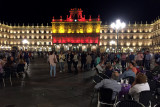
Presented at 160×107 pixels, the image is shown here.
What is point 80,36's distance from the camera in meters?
77.2

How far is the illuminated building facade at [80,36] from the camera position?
248ft

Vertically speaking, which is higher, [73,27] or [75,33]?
[73,27]

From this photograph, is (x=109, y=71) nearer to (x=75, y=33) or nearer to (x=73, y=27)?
(x=75, y=33)

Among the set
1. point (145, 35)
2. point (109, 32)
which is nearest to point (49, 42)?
point (109, 32)

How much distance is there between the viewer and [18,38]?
285 ft

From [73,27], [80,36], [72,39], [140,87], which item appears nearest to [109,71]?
[140,87]

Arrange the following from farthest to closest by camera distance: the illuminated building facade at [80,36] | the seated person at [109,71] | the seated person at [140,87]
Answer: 1. the illuminated building facade at [80,36]
2. the seated person at [109,71]
3. the seated person at [140,87]

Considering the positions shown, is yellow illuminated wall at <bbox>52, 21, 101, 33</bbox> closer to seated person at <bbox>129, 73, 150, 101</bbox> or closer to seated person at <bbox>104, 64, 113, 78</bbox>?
seated person at <bbox>104, 64, 113, 78</bbox>

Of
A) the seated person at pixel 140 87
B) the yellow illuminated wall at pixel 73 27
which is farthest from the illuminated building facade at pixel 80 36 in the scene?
the seated person at pixel 140 87

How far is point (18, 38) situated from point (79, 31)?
3256 centimetres

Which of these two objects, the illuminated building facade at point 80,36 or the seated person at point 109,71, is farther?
the illuminated building facade at point 80,36

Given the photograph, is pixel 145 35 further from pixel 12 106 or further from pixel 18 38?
pixel 12 106

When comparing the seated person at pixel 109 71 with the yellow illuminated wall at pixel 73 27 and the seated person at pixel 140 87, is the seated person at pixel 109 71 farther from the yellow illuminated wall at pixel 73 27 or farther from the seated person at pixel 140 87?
the yellow illuminated wall at pixel 73 27

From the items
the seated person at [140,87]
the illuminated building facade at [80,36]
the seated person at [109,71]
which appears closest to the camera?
the seated person at [140,87]
